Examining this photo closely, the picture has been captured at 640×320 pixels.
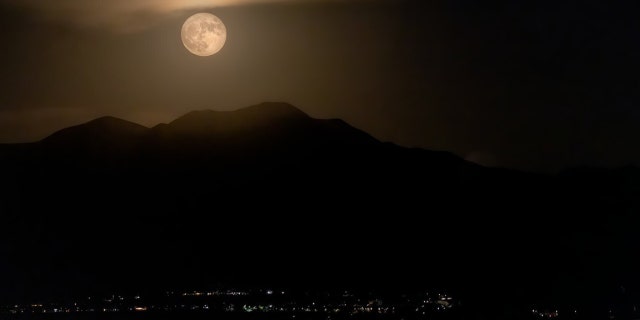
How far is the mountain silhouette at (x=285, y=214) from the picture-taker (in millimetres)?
125938

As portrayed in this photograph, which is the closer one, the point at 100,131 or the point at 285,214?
the point at 285,214

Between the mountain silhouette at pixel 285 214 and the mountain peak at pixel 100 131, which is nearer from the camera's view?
the mountain silhouette at pixel 285 214

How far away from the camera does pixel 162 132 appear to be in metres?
186

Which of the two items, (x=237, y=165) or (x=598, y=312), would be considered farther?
(x=237, y=165)

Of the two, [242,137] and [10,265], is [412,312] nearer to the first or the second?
[10,265]

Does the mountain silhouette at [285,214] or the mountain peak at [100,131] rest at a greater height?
the mountain peak at [100,131]

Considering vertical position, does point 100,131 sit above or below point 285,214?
above

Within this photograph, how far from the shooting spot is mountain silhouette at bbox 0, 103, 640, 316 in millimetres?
125938

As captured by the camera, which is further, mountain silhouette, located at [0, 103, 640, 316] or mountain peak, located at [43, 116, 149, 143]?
mountain peak, located at [43, 116, 149, 143]

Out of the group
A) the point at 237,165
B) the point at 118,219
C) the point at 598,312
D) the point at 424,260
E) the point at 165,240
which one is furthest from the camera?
the point at 237,165

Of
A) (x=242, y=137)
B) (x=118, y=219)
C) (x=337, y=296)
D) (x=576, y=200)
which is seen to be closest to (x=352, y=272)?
(x=337, y=296)

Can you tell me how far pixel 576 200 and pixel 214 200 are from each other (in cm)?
6173

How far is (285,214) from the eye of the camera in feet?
516

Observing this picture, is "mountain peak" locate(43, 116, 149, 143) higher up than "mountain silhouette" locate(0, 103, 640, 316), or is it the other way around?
"mountain peak" locate(43, 116, 149, 143)
